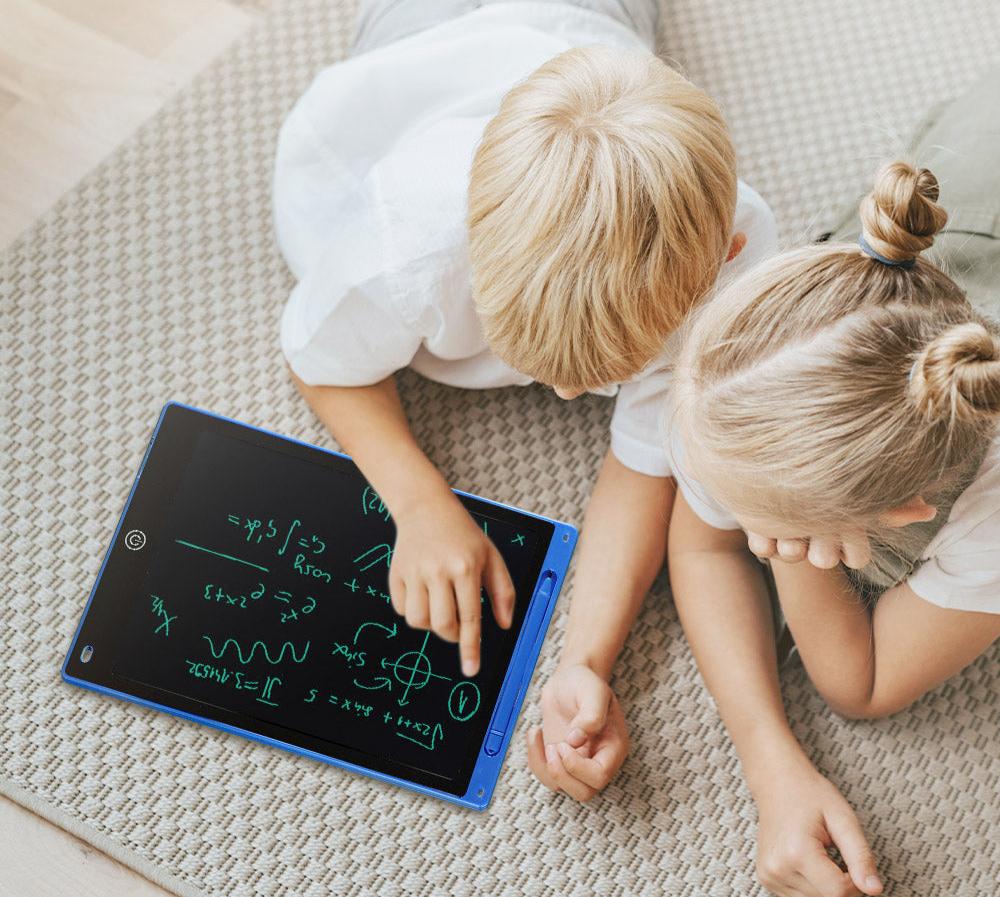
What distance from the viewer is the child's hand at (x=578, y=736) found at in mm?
670

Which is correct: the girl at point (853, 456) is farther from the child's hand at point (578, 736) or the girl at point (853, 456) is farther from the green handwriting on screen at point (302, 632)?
the green handwriting on screen at point (302, 632)

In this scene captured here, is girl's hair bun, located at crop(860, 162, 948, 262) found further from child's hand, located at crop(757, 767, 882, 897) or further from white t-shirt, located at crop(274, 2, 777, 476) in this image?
child's hand, located at crop(757, 767, 882, 897)

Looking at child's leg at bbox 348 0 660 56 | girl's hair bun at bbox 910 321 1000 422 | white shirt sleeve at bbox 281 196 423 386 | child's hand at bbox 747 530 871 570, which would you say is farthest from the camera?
child's leg at bbox 348 0 660 56

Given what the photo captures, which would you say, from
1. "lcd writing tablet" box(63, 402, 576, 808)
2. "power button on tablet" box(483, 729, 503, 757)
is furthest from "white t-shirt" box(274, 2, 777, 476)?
"power button on tablet" box(483, 729, 503, 757)

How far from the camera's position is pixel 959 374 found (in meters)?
0.42

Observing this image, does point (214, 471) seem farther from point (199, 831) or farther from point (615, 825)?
point (615, 825)

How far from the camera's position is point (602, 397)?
0.81 m

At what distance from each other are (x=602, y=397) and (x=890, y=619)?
282mm

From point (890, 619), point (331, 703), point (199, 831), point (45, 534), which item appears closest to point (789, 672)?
point (890, 619)

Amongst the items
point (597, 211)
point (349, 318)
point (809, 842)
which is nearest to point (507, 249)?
point (597, 211)

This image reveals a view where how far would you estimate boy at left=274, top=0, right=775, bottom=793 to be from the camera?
1.69 feet

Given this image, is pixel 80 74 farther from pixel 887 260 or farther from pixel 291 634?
pixel 887 260

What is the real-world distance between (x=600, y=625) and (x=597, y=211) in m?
0.34

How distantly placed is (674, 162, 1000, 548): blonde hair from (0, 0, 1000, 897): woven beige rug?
296 millimetres
